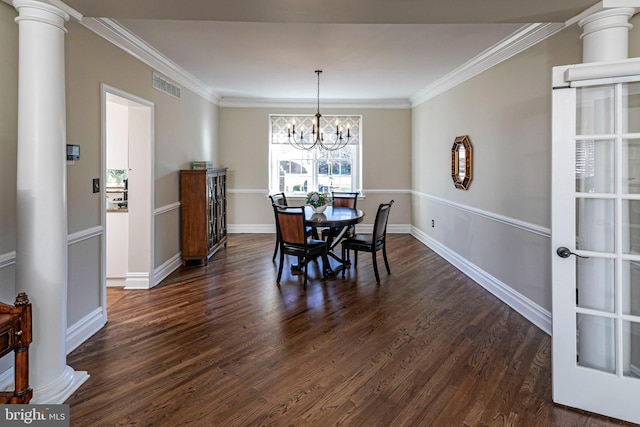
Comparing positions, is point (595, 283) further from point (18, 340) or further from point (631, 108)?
point (18, 340)

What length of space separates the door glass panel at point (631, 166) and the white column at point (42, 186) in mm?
3180

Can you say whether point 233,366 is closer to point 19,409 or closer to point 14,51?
point 19,409

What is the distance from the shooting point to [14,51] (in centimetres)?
232

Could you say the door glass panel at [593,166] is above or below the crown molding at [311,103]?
below

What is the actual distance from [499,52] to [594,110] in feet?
6.99

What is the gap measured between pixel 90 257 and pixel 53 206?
1084 mm

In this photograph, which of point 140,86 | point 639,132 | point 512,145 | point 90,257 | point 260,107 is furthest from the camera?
point 260,107

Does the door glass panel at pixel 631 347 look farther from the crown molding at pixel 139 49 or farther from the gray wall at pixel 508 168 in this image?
the crown molding at pixel 139 49

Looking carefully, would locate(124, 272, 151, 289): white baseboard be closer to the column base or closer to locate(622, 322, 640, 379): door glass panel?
the column base

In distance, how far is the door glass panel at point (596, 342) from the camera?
2.14 metres

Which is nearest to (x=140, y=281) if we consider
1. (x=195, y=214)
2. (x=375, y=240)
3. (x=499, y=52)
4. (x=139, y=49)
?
(x=195, y=214)

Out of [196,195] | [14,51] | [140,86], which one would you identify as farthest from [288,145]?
[14,51]

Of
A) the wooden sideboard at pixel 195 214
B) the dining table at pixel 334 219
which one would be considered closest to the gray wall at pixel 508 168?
the dining table at pixel 334 219

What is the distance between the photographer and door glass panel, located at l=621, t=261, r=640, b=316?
2092 mm
